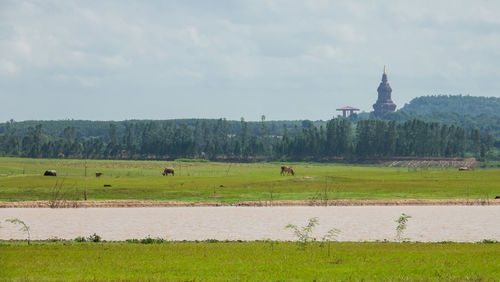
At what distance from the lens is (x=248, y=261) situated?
26922 mm

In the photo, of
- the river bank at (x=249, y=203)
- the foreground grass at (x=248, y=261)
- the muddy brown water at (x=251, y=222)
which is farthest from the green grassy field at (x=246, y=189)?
the foreground grass at (x=248, y=261)

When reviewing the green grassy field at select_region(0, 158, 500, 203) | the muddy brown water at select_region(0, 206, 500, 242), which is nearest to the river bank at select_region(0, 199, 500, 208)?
the muddy brown water at select_region(0, 206, 500, 242)

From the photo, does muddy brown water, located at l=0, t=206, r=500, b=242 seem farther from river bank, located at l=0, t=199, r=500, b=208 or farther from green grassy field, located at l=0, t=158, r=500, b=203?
green grassy field, located at l=0, t=158, r=500, b=203

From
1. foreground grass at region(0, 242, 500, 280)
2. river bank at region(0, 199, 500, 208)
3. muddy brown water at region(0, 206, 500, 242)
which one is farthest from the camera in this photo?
river bank at region(0, 199, 500, 208)

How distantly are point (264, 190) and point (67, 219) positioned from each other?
103 feet

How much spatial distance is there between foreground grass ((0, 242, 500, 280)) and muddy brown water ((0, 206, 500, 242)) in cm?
690

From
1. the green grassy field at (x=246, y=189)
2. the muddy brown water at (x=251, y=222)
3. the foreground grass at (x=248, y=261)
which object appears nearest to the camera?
the foreground grass at (x=248, y=261)

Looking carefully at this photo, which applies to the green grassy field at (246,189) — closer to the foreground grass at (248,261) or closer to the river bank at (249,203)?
the river bank at (249,203)

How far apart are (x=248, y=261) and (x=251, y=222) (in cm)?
2214

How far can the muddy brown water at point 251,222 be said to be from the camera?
40.8 metres

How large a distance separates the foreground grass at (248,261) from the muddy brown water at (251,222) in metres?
6.90

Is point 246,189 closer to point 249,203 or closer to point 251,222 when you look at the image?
point 249,203

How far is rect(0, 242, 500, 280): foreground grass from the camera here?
23438mm

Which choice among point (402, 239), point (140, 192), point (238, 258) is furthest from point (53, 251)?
point (140, 192)
